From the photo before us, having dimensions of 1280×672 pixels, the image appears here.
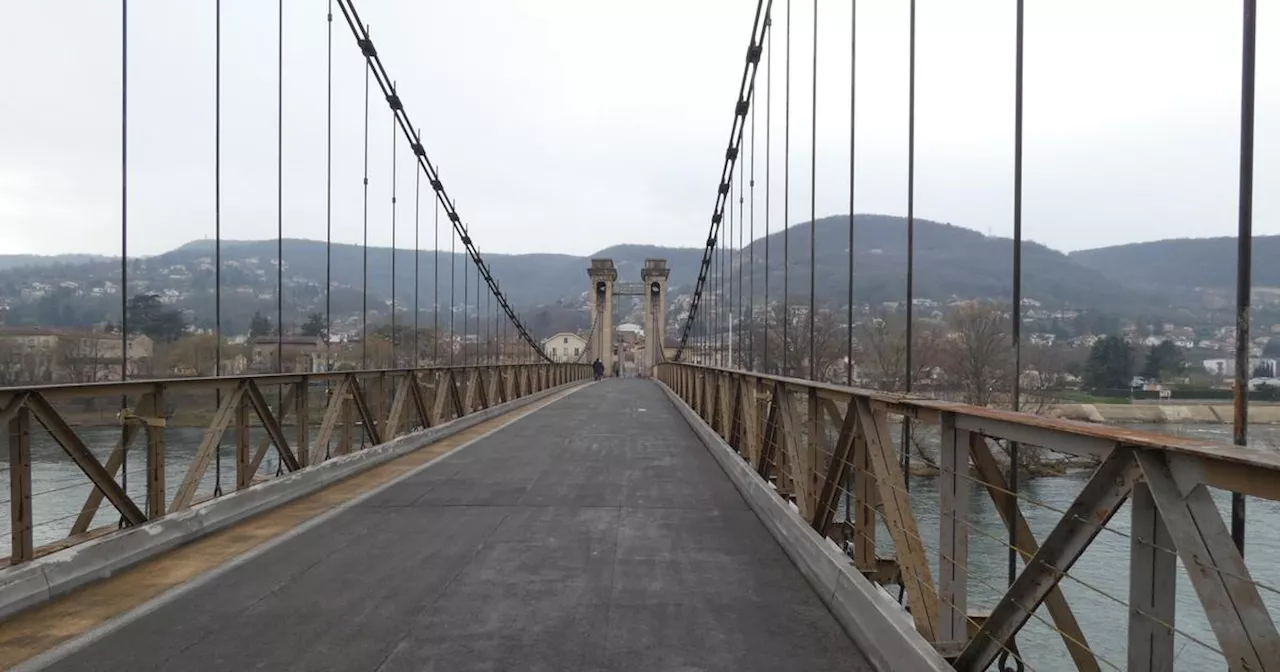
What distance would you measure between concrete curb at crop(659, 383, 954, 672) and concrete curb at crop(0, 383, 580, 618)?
11.5 feet

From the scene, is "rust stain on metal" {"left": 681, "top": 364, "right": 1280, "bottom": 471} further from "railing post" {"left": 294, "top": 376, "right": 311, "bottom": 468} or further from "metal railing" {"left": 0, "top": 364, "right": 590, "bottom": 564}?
"railing post" {"left": 294, "top": 376, "right": 311, "bottom": 468}

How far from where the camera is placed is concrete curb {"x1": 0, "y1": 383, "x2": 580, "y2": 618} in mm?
3598

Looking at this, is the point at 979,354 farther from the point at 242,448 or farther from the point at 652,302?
the point at 652,302

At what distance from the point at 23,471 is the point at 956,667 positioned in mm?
4099

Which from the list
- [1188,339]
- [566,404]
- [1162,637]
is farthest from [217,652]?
[566,404]

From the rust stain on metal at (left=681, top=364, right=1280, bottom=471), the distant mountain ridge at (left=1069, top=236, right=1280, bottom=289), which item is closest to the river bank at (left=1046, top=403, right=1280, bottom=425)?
the distant mountain ridge at (left=1069, top=236, right=1280, bottom=289)

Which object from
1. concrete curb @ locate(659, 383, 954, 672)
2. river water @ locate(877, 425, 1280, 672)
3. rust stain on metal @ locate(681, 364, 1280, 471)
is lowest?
river water @ locate(877, 425, 1280, 672)

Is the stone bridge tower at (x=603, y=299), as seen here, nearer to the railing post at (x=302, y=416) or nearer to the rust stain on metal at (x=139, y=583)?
the railing post at (x=302, y=416)

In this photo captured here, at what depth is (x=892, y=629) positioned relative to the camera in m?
2.91

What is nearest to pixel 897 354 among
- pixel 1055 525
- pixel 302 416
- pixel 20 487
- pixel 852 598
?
pixel 302 416

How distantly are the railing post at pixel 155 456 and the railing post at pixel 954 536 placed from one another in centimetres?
440

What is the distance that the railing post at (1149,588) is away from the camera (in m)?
1.72

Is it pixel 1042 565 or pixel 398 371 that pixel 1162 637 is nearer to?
pixel 1042 565

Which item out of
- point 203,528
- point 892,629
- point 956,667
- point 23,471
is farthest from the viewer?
point 203,528
